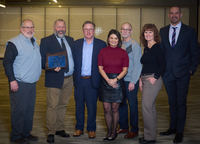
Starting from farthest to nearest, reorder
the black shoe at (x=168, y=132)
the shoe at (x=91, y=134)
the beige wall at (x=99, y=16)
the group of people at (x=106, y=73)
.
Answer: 1. the beige wall at (x=99, y=16)
2. the black shoe at (x=168, y=132)
3. the shoe at (x=91, y=134)
4. the group of people at (x=106, y=73)

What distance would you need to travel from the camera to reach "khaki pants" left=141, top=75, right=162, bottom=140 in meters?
3.99

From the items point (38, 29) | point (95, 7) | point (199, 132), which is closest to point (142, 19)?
point (95, 7)

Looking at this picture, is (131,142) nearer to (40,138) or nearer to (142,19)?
(40,138)

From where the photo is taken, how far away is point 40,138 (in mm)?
4332

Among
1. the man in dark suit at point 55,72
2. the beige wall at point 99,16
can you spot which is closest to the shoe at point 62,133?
the man in dark suit at point 55,72

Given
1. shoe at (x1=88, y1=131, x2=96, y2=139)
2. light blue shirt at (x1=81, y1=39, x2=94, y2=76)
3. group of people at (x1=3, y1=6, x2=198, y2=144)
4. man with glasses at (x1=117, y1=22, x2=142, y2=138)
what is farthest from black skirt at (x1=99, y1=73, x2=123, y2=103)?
shoe at (x1=88, y1=131, x2=96, y2=139)

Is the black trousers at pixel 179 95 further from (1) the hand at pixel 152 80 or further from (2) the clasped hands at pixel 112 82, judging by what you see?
(2) the clasped hands at pixel 112 82

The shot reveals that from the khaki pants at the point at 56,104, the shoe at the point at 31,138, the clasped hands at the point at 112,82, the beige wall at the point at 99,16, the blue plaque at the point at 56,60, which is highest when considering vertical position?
the beige wall at the point at 99,16

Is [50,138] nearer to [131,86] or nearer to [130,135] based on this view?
[130,135]

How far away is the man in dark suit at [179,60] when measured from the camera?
13.8 ft

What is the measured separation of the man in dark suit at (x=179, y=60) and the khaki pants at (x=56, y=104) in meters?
1.32

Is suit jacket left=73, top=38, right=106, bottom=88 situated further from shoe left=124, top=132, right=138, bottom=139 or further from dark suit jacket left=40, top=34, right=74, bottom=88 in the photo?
shoe left=124, top=132, right=138, bottom=139

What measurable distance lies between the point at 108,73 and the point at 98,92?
15.7 inches

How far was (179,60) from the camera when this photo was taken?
166 inches
